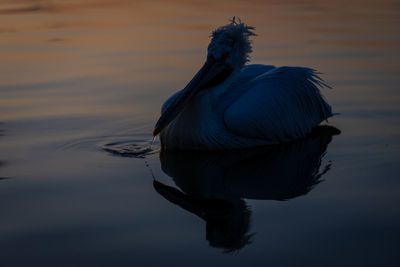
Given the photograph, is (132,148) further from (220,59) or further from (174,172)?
(220,59)

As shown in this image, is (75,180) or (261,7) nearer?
(75,180)

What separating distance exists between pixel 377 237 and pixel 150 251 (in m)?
1.12

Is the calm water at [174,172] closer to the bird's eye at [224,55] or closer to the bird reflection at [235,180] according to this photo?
the bird reflection at [235,180]

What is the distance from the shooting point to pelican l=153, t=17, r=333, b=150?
5.09m

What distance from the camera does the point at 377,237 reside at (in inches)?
130

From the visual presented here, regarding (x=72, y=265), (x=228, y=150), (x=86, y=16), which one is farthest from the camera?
(x=86, y=16)

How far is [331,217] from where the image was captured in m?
3.61

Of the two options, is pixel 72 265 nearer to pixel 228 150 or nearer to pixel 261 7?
pixel 228 150

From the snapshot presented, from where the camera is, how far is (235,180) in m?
4.36

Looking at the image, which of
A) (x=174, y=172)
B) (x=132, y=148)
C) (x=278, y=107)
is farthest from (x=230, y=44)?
(x=174, y=172)

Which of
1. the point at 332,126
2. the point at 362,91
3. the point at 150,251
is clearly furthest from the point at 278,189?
the point at 362,91

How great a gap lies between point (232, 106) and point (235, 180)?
0.95 m

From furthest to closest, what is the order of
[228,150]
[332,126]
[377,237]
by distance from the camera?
[332,126], [228,150], [377,237]

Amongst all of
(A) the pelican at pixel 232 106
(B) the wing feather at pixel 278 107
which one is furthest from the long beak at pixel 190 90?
(B) the wing feather at pixel 278 107
